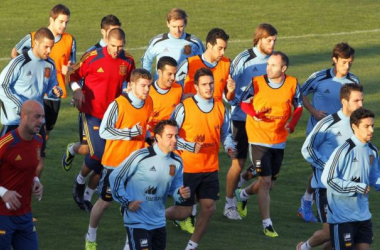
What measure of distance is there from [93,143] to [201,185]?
186cm

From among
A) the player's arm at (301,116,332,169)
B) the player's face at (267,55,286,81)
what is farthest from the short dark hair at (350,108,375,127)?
the player's face at (267,55,286,81)

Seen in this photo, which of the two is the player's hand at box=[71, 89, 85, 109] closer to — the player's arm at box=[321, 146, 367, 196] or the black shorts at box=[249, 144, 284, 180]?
the black shorts at box=[249, 144, 284, 180]

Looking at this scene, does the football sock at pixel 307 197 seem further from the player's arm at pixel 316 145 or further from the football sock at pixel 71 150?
the football sock at pixel 71 150

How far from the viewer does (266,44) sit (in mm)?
14094

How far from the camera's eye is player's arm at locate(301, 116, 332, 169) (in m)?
11.7

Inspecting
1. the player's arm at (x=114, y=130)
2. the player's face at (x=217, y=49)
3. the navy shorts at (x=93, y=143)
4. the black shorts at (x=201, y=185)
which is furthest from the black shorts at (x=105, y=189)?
the player's face at (x=217, y=49)

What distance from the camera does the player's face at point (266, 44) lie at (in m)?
14.0

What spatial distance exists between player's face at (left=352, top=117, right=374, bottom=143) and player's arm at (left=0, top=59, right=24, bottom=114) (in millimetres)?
4391

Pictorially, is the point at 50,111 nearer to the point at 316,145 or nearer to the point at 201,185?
the point at 201,185

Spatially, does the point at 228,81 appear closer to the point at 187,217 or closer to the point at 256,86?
the point at 256,86

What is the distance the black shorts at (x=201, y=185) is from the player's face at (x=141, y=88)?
110 centimetres

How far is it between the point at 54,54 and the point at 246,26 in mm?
14624

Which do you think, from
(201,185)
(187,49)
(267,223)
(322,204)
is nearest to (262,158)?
(267,223)

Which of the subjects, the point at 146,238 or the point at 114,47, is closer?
the point at 146,238
